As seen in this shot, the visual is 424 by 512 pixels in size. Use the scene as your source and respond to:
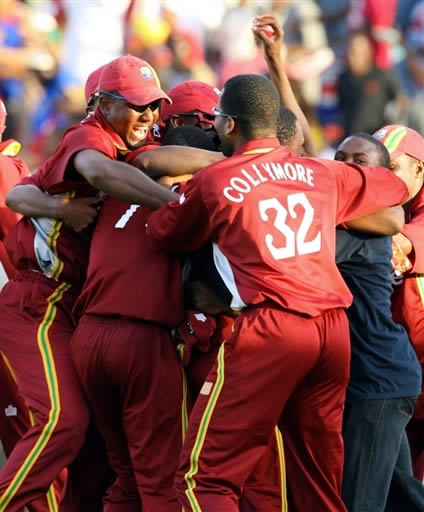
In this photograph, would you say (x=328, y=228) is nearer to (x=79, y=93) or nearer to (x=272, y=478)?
(x=272, y=478)

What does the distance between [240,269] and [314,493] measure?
1.07 meters

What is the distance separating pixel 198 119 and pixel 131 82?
0.81 metres

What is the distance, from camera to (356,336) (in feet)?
20.7

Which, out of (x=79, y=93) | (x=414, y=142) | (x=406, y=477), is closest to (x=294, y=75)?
(x=79, y=93)

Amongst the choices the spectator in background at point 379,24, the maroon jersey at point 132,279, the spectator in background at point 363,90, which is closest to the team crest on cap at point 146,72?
the maroon jersey at point 132,279

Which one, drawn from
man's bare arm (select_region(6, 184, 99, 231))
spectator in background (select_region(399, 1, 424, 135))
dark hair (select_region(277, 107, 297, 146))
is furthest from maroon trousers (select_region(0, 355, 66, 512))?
spectator in background (select_region(399, 1, 424, 135))

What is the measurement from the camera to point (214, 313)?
627 centimetres

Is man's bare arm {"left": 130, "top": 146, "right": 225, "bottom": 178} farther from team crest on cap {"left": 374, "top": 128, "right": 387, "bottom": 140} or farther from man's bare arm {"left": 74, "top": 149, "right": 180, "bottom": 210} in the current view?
team crest on cap {"left": 374, "top": 128, "right": 387, "bottom": 140}

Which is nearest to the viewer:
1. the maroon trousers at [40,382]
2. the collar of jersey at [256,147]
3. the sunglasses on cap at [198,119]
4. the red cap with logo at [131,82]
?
the collar of jersey at [256,147]

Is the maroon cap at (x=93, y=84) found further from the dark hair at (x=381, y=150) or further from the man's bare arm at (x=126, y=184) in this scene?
the dark hair at (x=381, y=150)

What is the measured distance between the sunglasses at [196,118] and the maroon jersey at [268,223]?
137 centimetres

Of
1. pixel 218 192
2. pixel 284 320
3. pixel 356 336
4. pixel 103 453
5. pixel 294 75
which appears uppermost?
pixel 218 192

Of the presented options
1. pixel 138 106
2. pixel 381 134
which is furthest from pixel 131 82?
pixel 381 134

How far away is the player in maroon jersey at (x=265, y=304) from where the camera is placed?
570 centimetres
